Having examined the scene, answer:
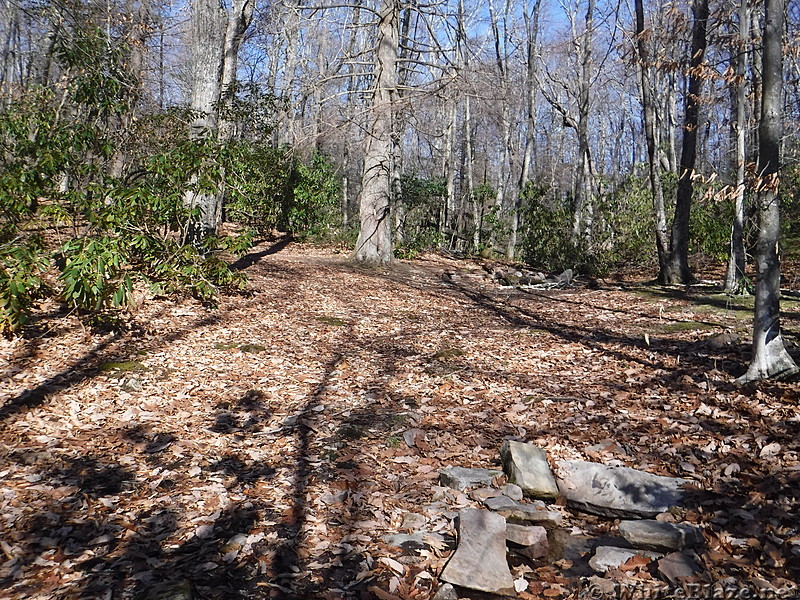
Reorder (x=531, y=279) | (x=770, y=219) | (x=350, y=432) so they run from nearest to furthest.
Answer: (x=350, y=432) < (x=770, y=219) < (x=531, y=279)

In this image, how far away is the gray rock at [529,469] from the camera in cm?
397

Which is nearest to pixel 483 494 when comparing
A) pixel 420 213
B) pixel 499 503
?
pixel 499 503

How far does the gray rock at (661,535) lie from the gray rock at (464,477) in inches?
41.5

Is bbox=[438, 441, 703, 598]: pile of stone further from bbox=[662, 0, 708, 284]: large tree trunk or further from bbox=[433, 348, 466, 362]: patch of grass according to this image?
bbox=[662, 0, 708, 284]: large tree trunk

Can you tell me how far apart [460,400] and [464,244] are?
45.8 ft

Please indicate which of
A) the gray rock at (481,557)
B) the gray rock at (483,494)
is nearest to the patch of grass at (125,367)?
the gray rock at (483,494)

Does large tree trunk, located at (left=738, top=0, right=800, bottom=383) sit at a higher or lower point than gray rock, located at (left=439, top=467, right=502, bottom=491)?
higher

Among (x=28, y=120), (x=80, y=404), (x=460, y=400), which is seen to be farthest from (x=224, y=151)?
(x=460, y=400)

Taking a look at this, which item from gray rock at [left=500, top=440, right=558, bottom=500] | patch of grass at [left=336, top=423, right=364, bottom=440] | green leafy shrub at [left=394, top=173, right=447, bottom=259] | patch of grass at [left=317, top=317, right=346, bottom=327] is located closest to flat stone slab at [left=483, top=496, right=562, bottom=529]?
gray rock at [left=500, top=440, right=558, bottom=500]

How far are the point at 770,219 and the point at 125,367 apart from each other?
639cm

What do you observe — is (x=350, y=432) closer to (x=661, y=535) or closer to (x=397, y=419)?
(x=397, y=419)

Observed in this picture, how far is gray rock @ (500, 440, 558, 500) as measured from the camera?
13.0 feet

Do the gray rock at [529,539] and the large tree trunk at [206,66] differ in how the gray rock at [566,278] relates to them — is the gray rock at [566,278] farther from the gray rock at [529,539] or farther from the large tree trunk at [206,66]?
the gray rock at [529,539]

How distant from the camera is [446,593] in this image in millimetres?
2902
